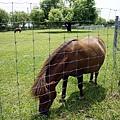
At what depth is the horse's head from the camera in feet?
9.84

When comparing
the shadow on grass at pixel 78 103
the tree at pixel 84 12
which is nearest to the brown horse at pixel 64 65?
the shadow on grass at pixel 78 103

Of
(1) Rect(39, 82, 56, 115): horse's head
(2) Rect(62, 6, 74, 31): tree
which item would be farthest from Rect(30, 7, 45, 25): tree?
(1) Rect(39, 82, 56, 115): horse's head

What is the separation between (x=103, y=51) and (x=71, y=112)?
1.85 meters

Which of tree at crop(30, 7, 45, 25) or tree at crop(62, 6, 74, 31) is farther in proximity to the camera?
tree at crop(62, 6, 74, 31)

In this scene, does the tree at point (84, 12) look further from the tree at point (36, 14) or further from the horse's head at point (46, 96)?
the horse's head at point (46, 96)

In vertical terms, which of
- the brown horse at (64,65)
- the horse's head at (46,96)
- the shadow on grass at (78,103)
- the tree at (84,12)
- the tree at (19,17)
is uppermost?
the tree at (84,12)

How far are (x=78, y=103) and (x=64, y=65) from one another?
94 cm

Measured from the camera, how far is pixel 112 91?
4.29m

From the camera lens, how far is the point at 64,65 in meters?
3.45

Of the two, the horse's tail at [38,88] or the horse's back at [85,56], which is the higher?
the horse's back at [85,56]

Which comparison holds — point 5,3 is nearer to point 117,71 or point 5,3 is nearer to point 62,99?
point 62,99

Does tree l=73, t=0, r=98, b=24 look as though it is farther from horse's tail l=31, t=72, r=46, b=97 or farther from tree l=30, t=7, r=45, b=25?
horse's tail l=31, t=72, r=46, b=97

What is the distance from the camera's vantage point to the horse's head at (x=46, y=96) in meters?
3.00

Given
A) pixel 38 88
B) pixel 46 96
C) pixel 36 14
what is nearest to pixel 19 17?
pixel 36 14
